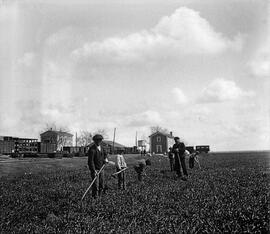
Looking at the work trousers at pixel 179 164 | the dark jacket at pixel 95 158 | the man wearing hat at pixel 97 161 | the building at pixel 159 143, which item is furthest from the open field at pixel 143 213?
the building at pixel 159 143

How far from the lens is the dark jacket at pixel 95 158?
31.0 feet

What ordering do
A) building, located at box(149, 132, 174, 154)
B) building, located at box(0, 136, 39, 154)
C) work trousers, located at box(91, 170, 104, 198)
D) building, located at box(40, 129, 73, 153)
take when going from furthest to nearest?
building, located at box(40, 129, 73, 153) → building, located at box(149, 132, 174, 154) → building, located at box(0, 136, 39, 154) → work trousers, located at box(91, 170, 104, 198)

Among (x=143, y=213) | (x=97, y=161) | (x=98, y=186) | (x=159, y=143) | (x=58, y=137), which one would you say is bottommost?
(x=143, y=213)

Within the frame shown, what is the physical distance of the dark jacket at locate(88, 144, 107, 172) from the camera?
31.0 ft

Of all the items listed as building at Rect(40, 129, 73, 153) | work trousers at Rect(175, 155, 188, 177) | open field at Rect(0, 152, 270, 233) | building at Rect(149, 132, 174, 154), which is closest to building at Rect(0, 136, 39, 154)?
building at Rect(40, 129, 73, 153)

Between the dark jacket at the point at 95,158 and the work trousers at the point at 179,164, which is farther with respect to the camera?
the work trousers at the point at 179,164

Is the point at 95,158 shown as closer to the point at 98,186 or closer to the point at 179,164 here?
the point at 98,186

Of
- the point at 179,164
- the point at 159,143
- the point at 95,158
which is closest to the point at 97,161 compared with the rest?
the point at 95,158

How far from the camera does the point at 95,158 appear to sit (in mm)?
9695

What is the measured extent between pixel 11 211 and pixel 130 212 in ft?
9.65

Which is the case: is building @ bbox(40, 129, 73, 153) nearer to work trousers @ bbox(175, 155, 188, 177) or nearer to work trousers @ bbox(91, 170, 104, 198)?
work trousers @ bbox(175, 155, 188, 177)

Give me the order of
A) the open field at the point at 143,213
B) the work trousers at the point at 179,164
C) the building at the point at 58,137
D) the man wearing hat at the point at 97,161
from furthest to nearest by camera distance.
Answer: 1. the building at the point at 58,137
2. the work trousers at the point at 179,164
3. the man wearing hat at the point at 97,161
4. the open field at the point at 143,213

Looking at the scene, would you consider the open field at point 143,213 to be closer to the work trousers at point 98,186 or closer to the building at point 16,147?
the work trousers at point 98,186

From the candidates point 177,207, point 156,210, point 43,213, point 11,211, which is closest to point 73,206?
point 43,213
